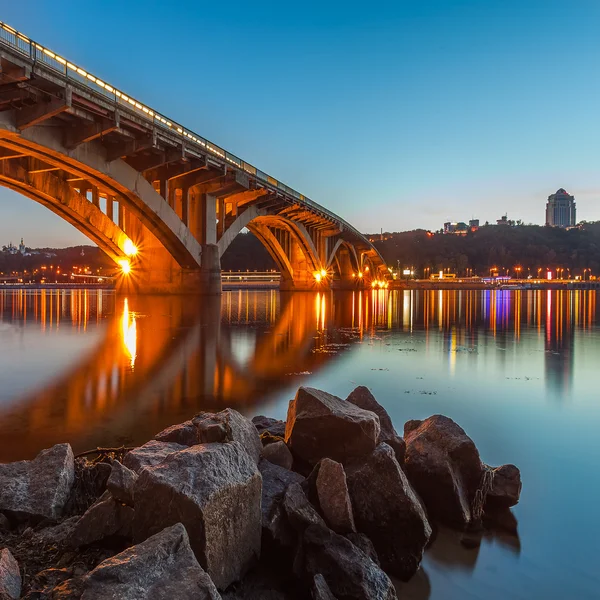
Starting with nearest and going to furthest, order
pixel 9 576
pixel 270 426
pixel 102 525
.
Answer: pixel 9 576
pixel 102 525
pixel 270 426

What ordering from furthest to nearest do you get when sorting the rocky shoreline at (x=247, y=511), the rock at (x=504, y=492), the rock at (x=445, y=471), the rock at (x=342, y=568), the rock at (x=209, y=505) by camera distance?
the rock at (x=504, y=492)
the rock at (x=445, y=471)
the rock at (x=342, y=568)
the rock at (x=209, y=505)
the rocky shoreline at (x=247, y=511)

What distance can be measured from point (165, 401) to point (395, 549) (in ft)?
17.9

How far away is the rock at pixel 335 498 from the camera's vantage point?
13.5ft

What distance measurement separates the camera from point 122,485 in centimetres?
Result: 369

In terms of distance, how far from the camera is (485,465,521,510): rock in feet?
16.4

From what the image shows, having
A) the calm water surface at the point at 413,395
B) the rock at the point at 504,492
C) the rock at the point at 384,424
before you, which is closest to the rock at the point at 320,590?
the calm water surface at the point at 413,395

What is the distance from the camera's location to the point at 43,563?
134 inches

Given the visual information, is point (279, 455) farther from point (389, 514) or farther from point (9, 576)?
Answer: point (9, 576)

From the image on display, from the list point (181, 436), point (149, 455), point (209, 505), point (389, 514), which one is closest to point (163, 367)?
point (181, 436)

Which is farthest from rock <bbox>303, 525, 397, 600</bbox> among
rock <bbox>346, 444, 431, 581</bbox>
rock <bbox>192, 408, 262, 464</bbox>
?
rock <bbox>192, 408, 262, 464</bbox>

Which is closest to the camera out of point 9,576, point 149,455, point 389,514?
point 9,576

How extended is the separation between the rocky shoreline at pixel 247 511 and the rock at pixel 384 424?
0.08 ft

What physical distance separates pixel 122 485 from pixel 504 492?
12.2 ft

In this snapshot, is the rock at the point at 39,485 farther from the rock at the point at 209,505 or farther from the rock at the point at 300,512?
the rock at the point at 300,512
